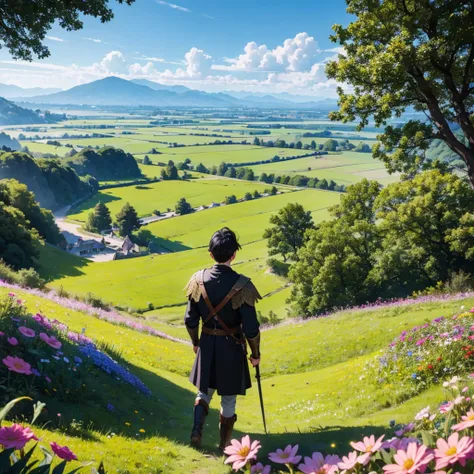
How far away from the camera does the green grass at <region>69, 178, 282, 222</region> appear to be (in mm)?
163250

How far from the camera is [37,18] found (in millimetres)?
12633

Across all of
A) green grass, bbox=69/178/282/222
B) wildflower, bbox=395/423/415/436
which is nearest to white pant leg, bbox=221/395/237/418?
wildflower, bbox=395/423/415/436

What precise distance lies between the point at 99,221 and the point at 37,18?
136275 millimetres

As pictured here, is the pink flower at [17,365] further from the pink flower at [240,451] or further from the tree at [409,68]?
the tree at [409,68]

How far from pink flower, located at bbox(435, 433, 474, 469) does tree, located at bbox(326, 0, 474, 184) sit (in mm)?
11974

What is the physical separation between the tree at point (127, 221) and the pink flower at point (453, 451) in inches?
5456

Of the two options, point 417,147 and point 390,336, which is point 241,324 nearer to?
point 417,147

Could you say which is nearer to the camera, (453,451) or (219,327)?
(453,451)

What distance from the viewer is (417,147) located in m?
14.6

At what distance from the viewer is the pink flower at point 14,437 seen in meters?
2.50

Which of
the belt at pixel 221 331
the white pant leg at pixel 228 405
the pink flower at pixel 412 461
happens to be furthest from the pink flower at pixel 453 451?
the white pant leg at pixel 228 405

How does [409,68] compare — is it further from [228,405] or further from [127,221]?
[127,221]

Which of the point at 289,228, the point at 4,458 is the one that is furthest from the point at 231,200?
the point at 4,458

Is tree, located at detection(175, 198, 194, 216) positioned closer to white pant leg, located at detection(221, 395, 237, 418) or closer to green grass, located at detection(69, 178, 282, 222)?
green grass, located at detection(69, 178, 282, 222)
